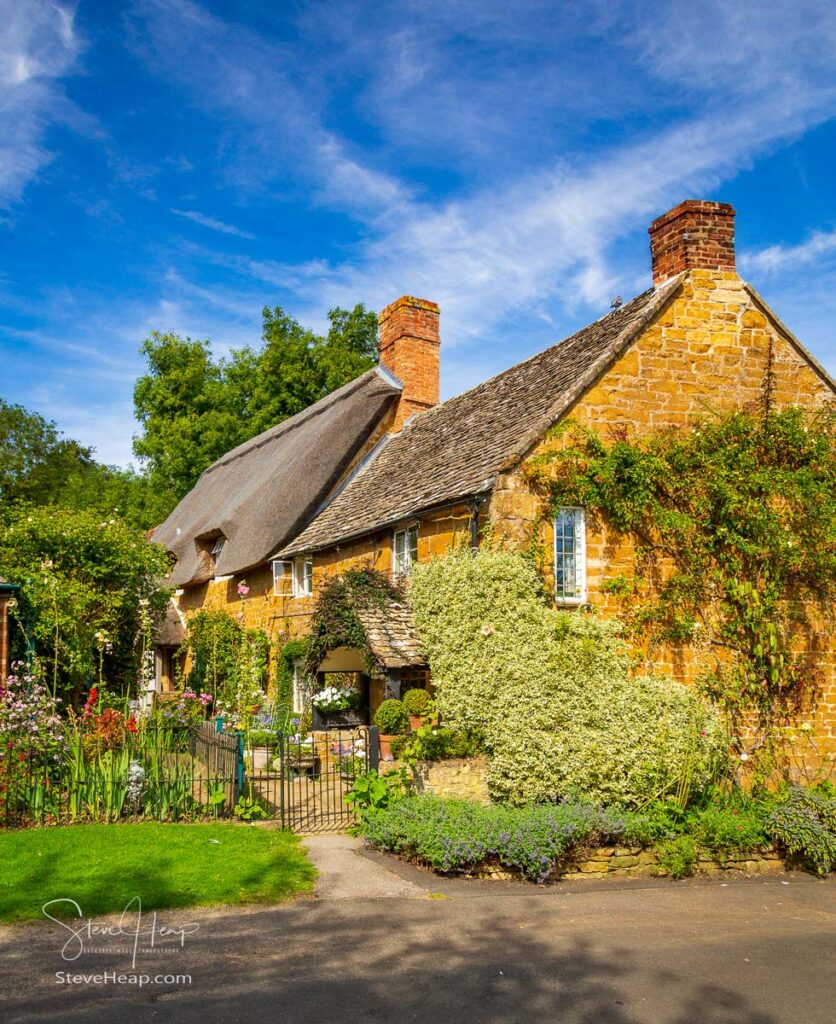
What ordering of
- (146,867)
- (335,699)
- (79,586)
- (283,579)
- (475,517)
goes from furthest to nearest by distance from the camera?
(283,579) → (79,586) → (335,699) → (475,517) → (146,867)

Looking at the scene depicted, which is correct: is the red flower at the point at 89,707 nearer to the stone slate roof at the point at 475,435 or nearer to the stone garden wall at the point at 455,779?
the stone garden wall at the point at 455,779

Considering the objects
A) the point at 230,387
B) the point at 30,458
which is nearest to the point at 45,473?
the point at 30,458

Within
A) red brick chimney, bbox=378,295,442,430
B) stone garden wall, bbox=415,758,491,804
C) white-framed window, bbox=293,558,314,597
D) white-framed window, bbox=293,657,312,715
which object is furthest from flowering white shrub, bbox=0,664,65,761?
red brick chimney, bbox=378,295,442,430

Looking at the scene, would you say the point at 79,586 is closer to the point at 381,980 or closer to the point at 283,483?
the point at 283,483

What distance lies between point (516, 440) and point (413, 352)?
382 inches

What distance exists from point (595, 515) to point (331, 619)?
4.41m

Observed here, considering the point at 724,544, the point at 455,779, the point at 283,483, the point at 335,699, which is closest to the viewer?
the point at 455,779

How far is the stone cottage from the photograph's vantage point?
12820 millimetres

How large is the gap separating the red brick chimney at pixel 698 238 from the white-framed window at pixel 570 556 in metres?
4.65

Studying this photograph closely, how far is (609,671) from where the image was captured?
11664 mm

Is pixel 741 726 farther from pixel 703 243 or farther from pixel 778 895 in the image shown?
pixel 703 243

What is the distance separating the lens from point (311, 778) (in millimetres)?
14242

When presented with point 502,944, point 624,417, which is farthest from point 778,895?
point 624,417

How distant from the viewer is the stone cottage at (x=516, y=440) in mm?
12820
